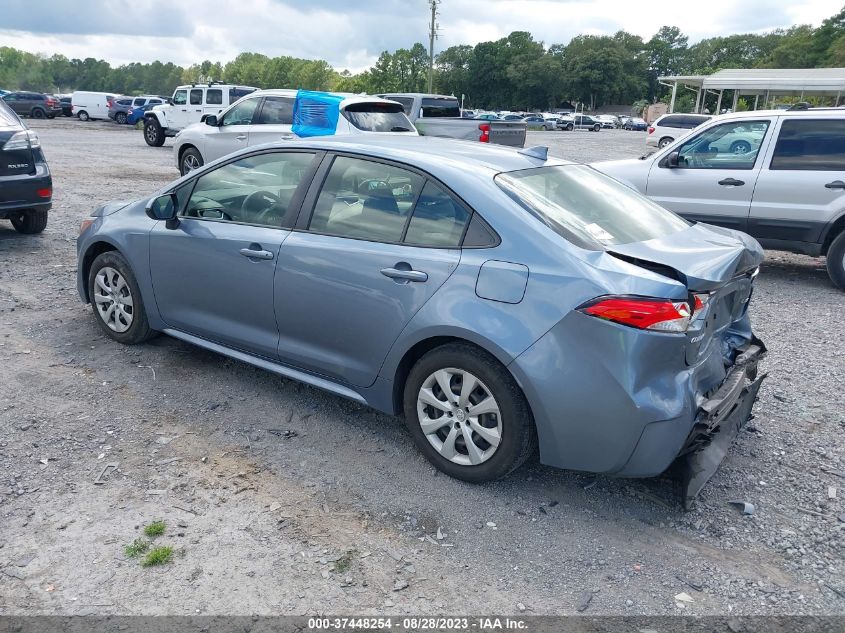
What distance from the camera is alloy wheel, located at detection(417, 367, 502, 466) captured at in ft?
11.2

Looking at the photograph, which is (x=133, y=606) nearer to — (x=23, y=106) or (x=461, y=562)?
(x=461, y=562)

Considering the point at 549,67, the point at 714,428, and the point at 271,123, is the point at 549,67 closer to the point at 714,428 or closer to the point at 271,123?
the point at 271,123

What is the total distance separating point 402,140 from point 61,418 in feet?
8.41

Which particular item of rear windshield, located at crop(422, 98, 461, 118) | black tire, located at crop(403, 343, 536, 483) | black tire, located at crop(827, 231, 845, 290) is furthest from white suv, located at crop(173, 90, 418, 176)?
black tire, located at crop(403, 343, 536, 483)

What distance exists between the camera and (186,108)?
23562 mm

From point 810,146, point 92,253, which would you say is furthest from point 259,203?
point 810,146

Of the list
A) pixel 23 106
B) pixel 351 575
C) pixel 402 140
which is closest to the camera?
pixel 351 575

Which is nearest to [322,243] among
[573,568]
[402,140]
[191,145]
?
[402,140]

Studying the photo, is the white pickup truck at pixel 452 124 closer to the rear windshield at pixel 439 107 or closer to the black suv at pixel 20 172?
the rear windshield at pixel 439 107

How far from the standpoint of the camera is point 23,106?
4084 centimetres

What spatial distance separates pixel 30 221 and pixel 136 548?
6985mm

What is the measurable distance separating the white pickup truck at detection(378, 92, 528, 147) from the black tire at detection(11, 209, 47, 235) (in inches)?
247

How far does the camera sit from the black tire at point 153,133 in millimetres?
24031

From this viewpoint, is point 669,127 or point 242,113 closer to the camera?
point 242,113
